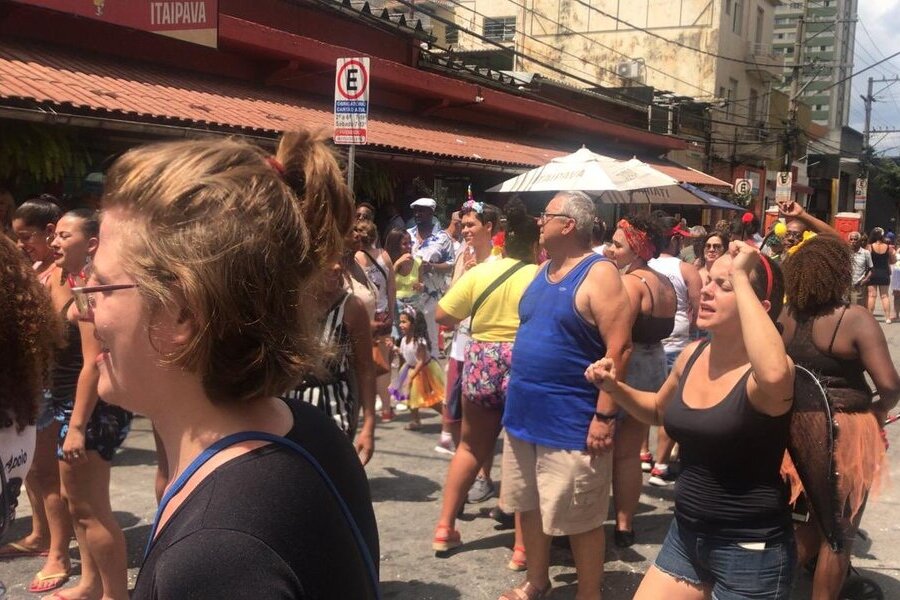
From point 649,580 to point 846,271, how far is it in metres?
1.83

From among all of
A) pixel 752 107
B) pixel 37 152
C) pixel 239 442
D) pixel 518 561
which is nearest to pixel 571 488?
pixel 518 561

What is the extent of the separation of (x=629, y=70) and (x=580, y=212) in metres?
32.2

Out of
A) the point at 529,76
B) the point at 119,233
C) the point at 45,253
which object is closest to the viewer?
the point at 119,233

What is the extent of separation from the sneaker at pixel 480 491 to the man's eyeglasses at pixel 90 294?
437 cm

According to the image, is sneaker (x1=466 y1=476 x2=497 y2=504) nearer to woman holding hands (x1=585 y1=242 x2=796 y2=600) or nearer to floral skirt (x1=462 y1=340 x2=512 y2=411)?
floral skirt (x1=462 y1=340 x2=512 y2=411)

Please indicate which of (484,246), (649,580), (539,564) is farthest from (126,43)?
(649,580)

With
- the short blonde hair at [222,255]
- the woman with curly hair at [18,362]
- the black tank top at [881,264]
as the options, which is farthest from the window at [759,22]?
the short blonde hair at [222,255]

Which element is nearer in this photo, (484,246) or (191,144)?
(191,144)

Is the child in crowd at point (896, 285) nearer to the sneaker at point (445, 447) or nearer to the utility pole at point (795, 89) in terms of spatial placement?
the utility pole at point (795, 89)

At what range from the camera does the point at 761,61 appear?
3734 cm

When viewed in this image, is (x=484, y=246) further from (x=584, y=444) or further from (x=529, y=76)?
A: (x=529, y=76)

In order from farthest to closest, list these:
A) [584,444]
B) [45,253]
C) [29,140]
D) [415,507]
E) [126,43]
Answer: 1. [126,43]
2. [29,140]
3. [415,507]
4. [45,253]
5. [584,444]

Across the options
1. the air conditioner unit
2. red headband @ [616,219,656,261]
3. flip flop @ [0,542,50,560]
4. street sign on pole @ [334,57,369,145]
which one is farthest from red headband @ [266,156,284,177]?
the air conditioner unit

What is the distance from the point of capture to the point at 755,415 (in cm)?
284
